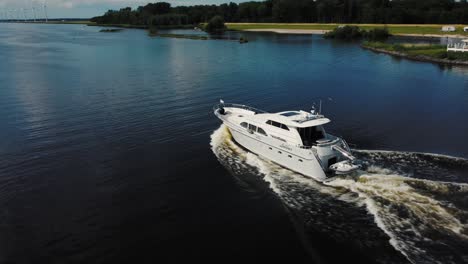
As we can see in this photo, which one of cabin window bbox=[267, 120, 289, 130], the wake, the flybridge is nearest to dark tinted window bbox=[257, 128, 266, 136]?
A: cabin window bbox=[267, 120, 289, 130]

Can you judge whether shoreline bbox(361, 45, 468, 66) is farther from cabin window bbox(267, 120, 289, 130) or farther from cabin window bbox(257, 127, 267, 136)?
cabin window bbox(257, 127, 267, 136)

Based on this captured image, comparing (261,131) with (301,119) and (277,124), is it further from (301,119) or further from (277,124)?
(301,119)

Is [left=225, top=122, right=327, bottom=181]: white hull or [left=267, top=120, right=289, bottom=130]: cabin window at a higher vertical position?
[left=267, top=120, right=289, bottom=130]: cabin window

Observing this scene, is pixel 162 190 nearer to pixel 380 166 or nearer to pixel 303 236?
pixel 303 236

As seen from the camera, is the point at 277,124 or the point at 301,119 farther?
the point at 277,124

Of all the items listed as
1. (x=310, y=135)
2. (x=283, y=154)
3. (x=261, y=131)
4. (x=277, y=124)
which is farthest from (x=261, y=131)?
(x=310, y=135)

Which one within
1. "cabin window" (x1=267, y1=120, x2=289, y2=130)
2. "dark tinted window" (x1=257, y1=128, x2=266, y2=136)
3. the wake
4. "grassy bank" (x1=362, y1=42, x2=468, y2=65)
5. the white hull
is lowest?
the wake

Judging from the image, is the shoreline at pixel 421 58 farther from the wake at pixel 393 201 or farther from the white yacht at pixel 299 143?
the white yacht at pixel 299 143
